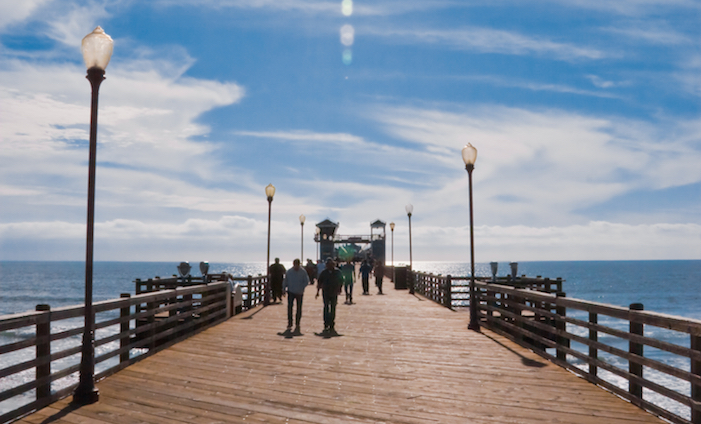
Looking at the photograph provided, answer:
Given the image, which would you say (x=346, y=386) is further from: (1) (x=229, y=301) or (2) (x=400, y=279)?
(2) (x=400, y=279)

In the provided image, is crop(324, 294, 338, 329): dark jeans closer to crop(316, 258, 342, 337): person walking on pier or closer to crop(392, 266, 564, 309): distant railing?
crop(316, 258, 342, 337): person walking on pier

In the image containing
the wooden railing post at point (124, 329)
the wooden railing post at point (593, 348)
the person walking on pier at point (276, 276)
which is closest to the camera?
the wooden railing post at point (593, 348)

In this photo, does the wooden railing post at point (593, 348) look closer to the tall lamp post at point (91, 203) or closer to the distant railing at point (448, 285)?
the distant railing at point (448, 285)

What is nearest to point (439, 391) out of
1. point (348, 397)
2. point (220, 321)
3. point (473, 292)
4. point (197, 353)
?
point (348, 397)

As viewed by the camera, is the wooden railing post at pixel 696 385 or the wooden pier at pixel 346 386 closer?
the wooden railing post at pixel 696 385

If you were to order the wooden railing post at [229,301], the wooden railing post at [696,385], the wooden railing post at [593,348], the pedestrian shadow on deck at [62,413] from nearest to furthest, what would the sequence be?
the wooden railing post at [696,385]
the pedestrian shadow on deck at [62,413]
the wooden railing post at [593,348]
the wooden railing post at [229,301]

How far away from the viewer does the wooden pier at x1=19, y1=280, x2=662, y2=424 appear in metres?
5.79

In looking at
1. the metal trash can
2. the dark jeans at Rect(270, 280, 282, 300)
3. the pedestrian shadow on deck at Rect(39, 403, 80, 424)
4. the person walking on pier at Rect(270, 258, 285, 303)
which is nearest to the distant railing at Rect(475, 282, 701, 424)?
the pedestrian shadow on deck at Rect(39, 403, 80, 424)

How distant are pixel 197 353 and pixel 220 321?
4710 millimetres

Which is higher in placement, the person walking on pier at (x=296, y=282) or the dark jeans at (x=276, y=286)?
the person walking on pier at (x=296, y=282)

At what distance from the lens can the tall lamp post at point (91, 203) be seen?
634 cm

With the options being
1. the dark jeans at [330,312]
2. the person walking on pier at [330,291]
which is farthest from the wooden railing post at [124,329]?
the dark jeans at [330,312]

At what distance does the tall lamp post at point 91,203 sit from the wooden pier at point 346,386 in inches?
9.8

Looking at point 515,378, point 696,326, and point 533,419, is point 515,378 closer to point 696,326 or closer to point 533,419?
point 533,419
